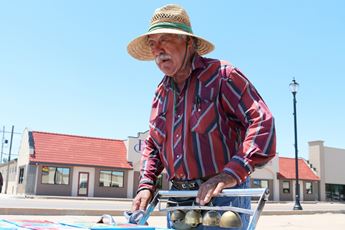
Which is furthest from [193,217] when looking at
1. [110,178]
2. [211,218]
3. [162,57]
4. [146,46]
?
[110,178]

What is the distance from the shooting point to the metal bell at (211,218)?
1.85m

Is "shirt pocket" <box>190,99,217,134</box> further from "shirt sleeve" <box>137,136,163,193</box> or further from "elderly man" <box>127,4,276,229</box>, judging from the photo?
"shirt sleeve" <box>137,136,163,193</box>

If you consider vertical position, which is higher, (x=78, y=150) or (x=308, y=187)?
(x=78, y=150)

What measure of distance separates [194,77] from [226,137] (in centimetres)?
38

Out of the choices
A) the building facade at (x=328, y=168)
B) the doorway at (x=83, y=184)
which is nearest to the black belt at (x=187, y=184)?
the doorway at (x=83, y=184)

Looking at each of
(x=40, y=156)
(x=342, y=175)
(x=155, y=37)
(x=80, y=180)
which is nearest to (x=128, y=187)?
(x=80, y=180)

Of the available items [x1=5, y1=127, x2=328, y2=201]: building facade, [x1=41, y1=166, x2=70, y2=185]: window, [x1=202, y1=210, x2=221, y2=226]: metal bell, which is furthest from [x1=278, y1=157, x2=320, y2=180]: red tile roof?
[x1=202, y1=210, x2=221, y2=226]: metal bell

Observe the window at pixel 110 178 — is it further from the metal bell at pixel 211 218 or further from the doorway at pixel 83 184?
the metal bell at pixel 211 218

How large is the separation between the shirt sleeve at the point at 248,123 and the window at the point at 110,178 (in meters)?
34.5

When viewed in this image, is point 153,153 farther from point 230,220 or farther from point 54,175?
point 54,175

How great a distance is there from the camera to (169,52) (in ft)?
7.68

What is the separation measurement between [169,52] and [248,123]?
0.59m

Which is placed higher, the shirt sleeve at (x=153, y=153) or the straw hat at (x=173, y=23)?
the straw hat at (x=173, y=23)

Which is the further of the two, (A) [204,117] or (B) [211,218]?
(A) [204,117]
